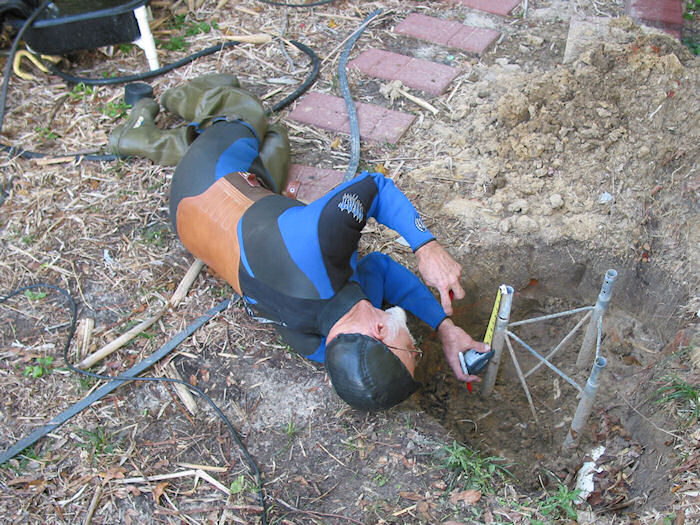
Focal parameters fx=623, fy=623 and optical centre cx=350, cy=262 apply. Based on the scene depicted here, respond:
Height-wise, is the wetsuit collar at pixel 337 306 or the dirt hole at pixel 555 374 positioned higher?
the wetsuit collar at pixel 337 306

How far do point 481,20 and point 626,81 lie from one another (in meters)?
1.50

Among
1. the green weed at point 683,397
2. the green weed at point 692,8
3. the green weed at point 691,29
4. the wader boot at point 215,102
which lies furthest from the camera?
the green weed at point 692,8

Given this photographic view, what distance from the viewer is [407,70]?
4477 millimetres

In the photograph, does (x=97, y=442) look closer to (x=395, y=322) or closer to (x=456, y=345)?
Result: (x=395, y=322)

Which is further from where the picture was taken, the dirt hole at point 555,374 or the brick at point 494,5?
the brick at point 494,5

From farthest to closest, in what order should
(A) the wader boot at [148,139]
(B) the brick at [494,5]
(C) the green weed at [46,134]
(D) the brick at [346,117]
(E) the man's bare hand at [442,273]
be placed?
(B) the brick at [494,5]
(C) the green weed at [46,134]
(D) the brick at [346,117]
(A) the wader boot at [148,139]
(E) the man's bare hand at [442,273]

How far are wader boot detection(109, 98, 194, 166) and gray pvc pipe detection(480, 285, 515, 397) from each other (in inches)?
86.9

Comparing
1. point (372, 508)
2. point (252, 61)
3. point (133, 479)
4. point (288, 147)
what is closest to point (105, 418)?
point (133, 479)

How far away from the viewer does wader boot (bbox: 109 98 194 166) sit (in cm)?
390

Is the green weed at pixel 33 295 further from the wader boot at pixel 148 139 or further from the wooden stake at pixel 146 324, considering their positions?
the wader boot at pixel 148 139

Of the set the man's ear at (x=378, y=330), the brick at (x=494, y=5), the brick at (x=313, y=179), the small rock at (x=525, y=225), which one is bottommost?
the brick at (x=313, y=179)

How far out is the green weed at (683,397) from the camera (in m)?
2.45

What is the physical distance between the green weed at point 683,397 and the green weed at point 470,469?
0.73 m

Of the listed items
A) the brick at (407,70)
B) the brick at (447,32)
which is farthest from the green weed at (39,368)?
the brick at (447,32)
